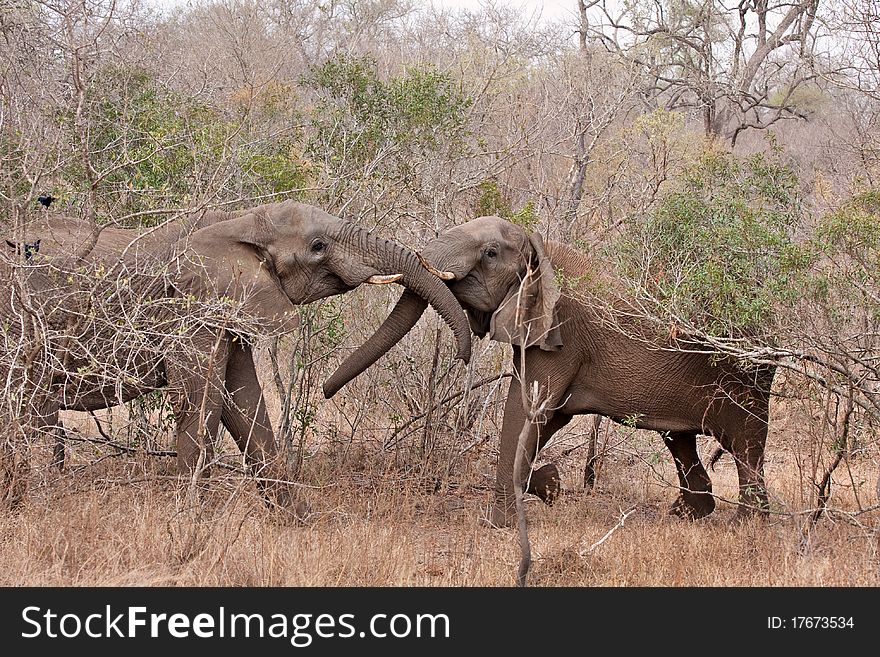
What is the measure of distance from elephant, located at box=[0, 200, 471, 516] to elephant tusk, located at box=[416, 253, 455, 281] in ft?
0.20

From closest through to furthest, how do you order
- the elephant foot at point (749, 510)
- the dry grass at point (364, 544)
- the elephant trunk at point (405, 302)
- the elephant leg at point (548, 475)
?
the dry grass at point (364, 544) < the elephant foot at point (749, 510) < the elephant trunk at point (405, 302) < the elephant leg at point (548, 475)

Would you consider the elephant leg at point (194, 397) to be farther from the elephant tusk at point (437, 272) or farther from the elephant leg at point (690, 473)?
the elephant leg at point (690, 473)

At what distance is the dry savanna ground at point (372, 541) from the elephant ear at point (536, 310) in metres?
1.18

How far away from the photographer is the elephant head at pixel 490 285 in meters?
7.55

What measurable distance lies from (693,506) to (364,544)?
3135mm

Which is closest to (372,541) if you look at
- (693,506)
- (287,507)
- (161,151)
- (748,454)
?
(287,507)

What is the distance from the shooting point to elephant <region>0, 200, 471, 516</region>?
23.1 ft

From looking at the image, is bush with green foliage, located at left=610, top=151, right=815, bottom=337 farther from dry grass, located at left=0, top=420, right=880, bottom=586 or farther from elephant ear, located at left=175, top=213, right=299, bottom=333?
elephant ear, located at left=175, top=213, right=299, bottom=333

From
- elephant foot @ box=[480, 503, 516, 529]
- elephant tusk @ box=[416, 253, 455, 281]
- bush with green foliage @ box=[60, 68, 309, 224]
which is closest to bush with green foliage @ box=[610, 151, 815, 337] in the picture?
elephant tusk @ box=[416, 253, 455, 281]

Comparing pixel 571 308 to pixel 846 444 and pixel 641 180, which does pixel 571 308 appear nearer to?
pixel 846 444

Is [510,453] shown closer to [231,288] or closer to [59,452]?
[231,288]

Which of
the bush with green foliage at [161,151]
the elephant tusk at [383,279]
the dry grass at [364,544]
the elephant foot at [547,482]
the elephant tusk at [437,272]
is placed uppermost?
the bush with green foliage at [161,151]

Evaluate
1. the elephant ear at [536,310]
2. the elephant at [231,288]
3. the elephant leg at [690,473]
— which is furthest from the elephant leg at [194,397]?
the elephant leg at [690,473]

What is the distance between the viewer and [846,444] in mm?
6395
